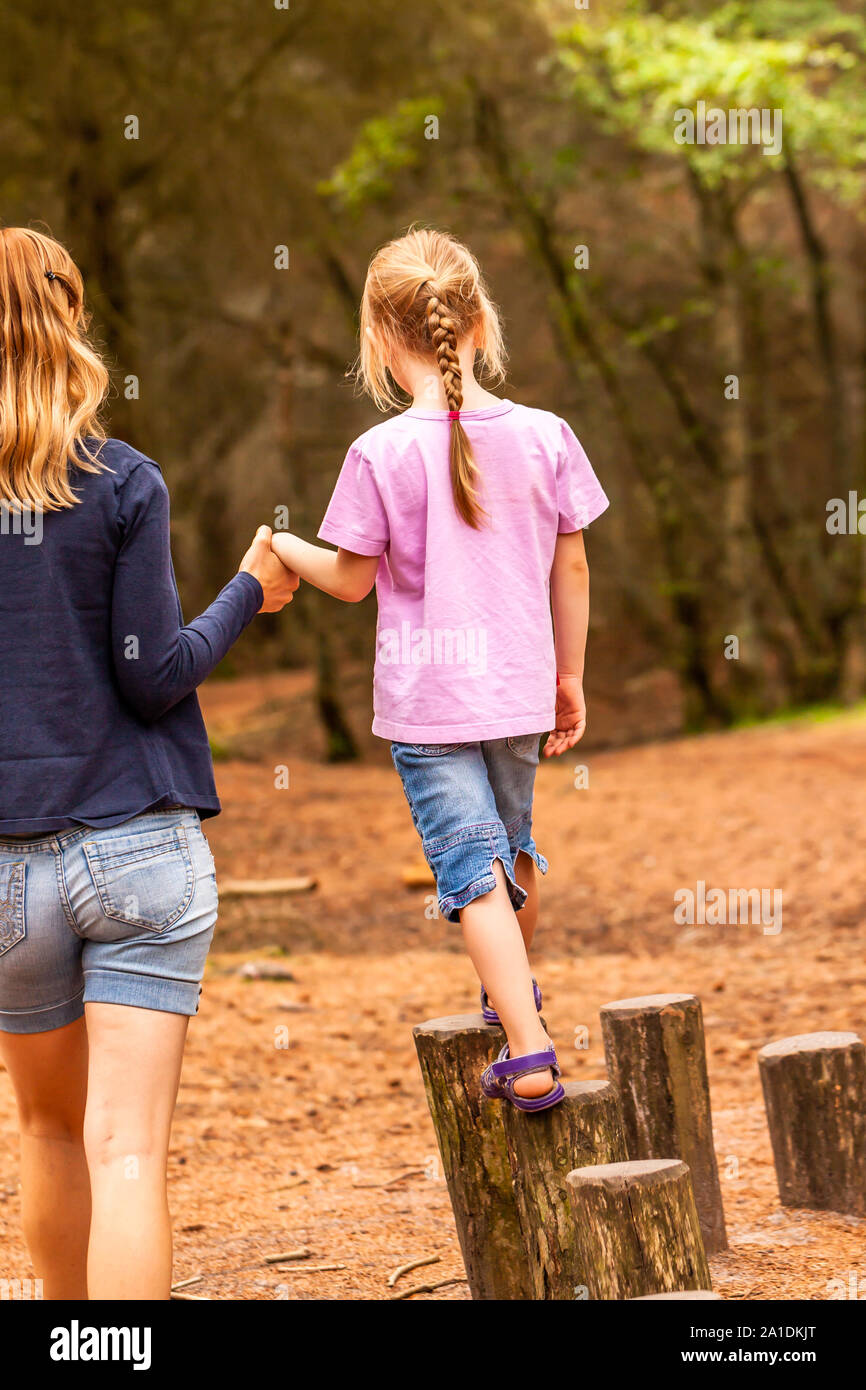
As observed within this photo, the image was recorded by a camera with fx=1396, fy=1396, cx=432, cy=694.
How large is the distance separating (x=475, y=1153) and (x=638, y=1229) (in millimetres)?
586

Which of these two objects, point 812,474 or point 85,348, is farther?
point 812,474

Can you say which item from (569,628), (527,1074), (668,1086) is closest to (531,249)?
(569,628)

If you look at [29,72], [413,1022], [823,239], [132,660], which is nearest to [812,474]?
[823,239]

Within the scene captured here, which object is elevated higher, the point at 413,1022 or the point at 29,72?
the point at 29,72

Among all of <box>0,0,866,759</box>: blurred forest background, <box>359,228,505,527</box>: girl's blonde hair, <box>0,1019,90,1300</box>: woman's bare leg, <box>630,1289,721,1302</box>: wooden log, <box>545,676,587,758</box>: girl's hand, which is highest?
<box>0,0,866,759</box>: blurred forest background

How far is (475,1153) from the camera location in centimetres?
298

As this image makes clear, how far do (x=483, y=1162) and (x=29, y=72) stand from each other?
30.6 feet

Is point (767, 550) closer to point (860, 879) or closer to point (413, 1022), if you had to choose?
point (860, 879)

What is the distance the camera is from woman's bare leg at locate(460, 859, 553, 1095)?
2.69 meters

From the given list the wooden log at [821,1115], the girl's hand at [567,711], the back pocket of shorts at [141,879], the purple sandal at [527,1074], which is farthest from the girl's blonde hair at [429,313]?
the wooden log at [821,1115]

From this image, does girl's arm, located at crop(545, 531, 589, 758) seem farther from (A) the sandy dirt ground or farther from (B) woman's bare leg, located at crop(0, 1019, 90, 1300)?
(A) the sandy dirt ground

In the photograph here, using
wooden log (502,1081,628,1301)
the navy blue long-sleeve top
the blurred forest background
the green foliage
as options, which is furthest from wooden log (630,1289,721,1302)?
the green foliage

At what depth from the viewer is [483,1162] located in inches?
118

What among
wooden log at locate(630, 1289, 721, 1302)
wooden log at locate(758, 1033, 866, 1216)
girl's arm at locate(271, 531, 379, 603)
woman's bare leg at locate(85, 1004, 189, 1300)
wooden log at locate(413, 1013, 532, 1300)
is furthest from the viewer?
wooden log at locate(758, 1033, 866, 1216)
